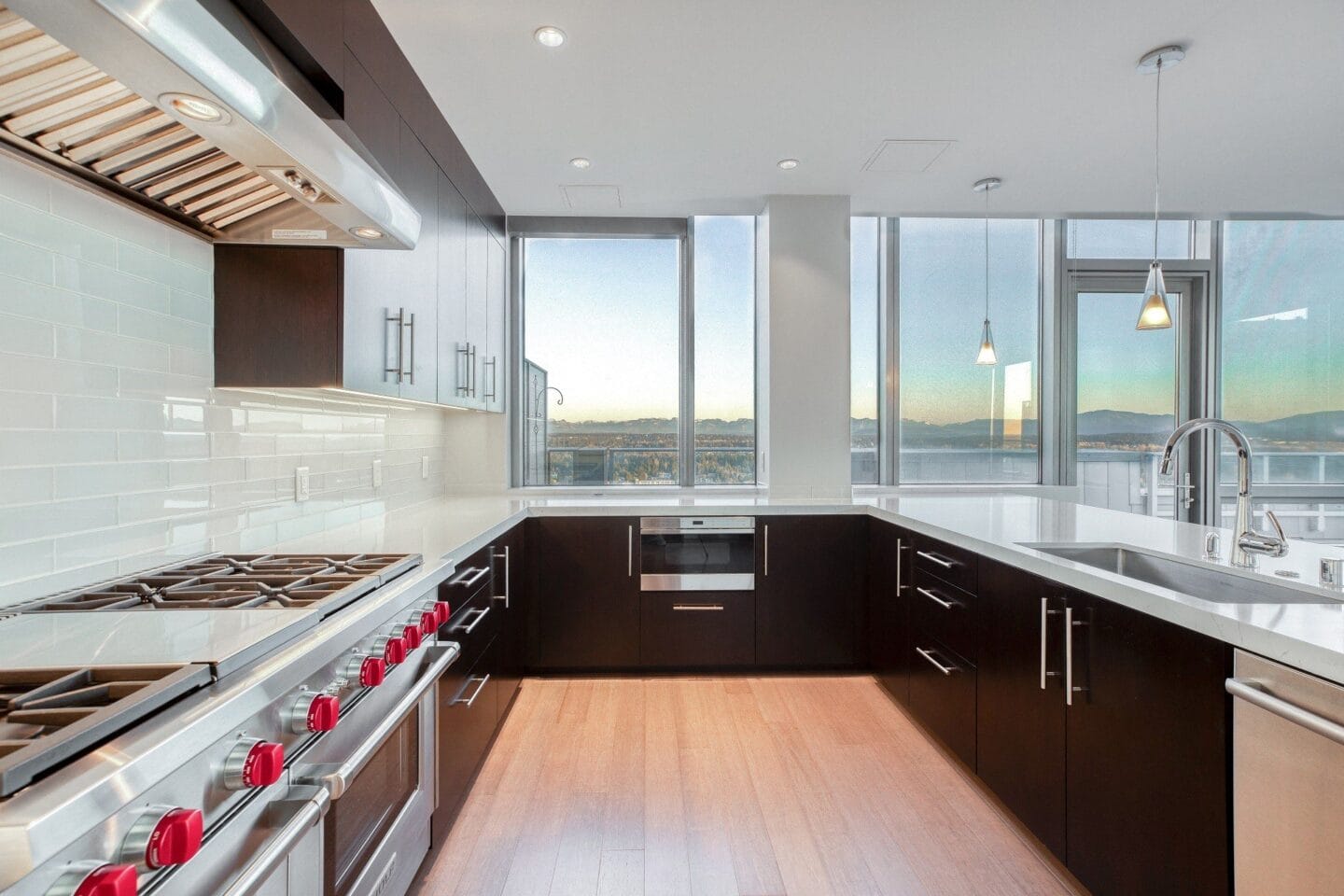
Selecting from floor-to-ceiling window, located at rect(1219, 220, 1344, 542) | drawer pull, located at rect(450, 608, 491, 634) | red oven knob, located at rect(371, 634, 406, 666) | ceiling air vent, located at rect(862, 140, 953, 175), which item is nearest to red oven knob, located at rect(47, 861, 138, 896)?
red oven knob, located at rect(371, 634, 406, 666)

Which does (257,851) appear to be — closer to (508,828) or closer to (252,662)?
(252,662)

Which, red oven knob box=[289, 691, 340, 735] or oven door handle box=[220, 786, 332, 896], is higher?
red oven knob box=[289, 691, 340, 735]

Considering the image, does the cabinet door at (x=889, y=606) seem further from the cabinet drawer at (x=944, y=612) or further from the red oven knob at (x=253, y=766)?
the red oven knob at (x=253, y=766)

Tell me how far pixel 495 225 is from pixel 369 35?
5.60ft

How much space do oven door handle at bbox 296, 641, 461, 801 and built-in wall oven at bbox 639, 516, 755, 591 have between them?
1.60 metres

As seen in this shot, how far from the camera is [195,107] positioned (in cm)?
103

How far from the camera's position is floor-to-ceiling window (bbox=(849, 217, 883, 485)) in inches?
168

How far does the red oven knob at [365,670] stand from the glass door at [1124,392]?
4.36m

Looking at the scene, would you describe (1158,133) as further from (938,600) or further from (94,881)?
(94,881)

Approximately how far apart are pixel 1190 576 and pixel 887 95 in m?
1.96

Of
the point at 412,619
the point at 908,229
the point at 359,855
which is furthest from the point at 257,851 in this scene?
the point at 908,229

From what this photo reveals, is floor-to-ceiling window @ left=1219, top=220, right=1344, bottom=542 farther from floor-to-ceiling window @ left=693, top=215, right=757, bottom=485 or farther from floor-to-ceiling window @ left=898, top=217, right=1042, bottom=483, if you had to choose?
floor-to-ceiling window @ left=693, top=215, right=757, bottom=485

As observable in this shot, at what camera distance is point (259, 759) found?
2.85ft

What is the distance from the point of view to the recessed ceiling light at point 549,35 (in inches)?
86.3
